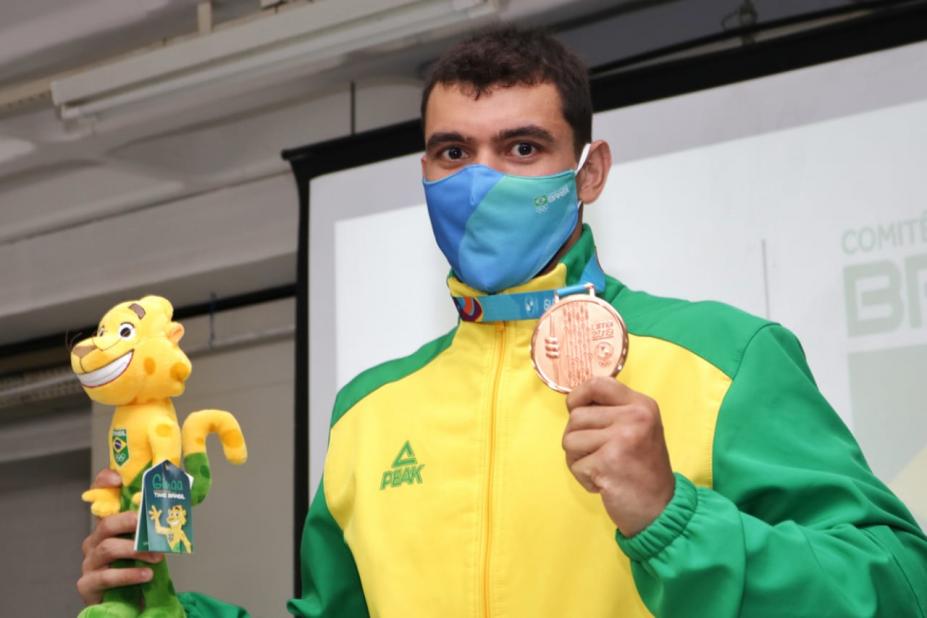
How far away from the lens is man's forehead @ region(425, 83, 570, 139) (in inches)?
61.6

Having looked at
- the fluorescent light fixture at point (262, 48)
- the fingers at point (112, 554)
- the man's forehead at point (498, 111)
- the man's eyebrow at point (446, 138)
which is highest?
the fluorescent light fixture at point (262, 48)

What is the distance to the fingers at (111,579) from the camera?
1500 mm

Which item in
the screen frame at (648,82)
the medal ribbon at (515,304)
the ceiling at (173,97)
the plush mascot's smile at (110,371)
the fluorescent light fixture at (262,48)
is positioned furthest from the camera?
the ceiling at (173,97)

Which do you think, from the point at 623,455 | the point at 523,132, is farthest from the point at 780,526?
the point at 523,132

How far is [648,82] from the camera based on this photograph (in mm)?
3297

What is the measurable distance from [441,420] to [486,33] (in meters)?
0.55

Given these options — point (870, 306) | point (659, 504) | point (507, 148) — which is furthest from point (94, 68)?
point (659, 504)

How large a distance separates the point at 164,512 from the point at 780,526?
0.73 meters

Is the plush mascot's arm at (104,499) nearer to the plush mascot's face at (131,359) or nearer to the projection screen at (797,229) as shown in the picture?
the plush mascot's face at (131,359)

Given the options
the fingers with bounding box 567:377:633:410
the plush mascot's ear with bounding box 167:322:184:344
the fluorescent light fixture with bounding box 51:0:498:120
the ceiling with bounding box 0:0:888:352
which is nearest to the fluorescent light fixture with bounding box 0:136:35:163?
the ceiling with bounding box 0:0:888:352

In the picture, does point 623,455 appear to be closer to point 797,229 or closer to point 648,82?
point 797,229

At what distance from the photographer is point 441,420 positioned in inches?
60.7

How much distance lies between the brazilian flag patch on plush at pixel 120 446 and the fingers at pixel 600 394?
71 centimetres

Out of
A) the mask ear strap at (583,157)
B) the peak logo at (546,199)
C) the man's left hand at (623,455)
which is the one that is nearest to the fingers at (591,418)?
the man's left hand at (623,455)
